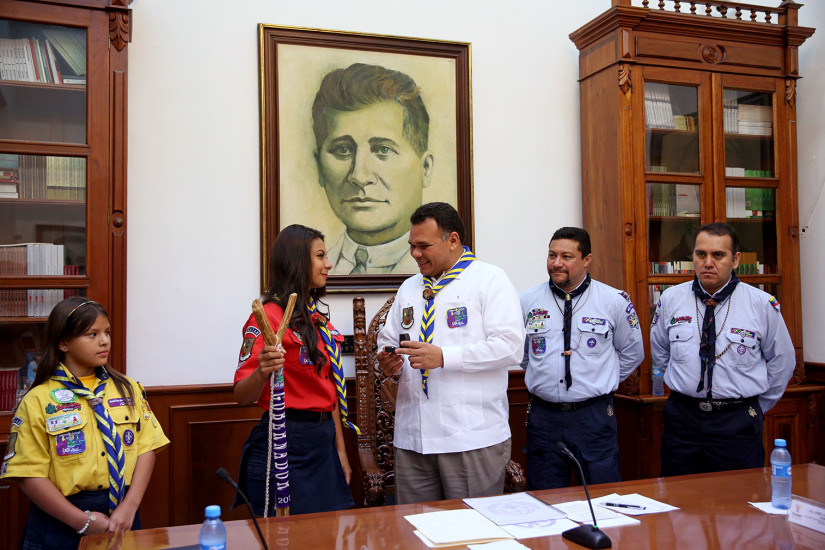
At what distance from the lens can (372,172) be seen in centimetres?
366

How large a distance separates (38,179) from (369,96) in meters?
1.62

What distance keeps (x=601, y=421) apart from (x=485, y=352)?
83 centimetres

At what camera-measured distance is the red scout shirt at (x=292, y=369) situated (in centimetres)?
232

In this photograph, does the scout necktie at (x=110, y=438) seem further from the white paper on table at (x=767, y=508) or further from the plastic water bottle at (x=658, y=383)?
the plastic water bottle at (x=658, y=383)

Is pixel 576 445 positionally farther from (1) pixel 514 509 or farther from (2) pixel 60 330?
(2) pixel 60 330

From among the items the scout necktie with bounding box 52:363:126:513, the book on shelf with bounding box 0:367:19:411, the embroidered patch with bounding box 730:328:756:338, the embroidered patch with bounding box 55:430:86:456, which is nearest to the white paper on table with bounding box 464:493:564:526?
the scout necktie with bounding box 52:363:126:513

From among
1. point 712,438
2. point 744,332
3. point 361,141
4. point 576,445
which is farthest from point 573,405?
point 361,141

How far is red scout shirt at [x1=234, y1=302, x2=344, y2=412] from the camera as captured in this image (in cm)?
232

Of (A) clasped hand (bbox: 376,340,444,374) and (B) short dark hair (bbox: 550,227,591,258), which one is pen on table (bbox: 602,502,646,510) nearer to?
(A) clasped hand (bbox: 376,340,444,374)

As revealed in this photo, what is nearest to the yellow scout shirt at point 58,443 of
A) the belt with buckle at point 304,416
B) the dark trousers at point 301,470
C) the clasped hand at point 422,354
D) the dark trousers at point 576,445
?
the dark trousers at point 301,470

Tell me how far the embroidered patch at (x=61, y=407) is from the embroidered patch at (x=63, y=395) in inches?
0.5

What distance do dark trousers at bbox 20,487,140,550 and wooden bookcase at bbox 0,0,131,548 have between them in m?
0.86

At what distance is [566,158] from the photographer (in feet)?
13.3

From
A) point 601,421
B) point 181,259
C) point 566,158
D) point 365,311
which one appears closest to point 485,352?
point 601,421
